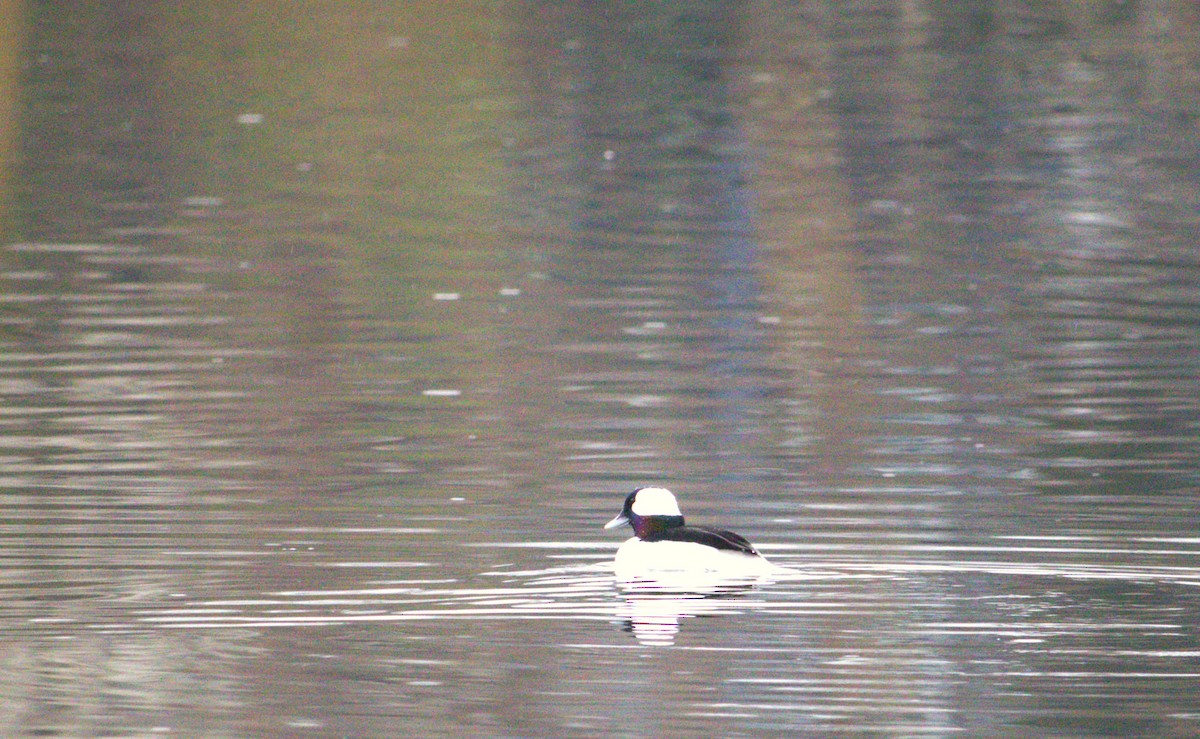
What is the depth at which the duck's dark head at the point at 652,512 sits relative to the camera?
1217 cm

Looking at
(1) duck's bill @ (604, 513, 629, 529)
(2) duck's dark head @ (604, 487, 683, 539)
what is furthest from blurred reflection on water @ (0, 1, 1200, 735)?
(2) duck's dark head @ (604, 487, 683, 539)

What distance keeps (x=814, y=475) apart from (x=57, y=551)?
434 centimetres

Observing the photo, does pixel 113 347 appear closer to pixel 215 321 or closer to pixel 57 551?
pixel 215 321

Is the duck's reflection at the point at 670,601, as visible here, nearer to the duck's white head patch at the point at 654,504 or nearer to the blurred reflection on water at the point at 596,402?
the blurred reflection on water at the point at 596,402

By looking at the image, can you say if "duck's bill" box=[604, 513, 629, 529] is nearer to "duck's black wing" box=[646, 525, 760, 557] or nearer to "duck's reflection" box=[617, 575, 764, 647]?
"duck's black wing" box=[646, 525, 760, 557]

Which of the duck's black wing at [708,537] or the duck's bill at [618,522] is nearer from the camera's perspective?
the duck's black wing at [708,537]

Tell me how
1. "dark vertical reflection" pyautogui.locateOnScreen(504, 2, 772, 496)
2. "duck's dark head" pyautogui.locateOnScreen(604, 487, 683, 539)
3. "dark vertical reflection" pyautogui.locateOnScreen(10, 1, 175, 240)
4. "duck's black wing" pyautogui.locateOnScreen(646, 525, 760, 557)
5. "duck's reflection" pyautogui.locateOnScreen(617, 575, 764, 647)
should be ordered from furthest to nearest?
"dark vertical reflection" pyautogui.locateOnScreen(10, 1, 175, 240) → "dark vertical reflection" pyautogui.locateOnScreen(504, 2, 772, 496) → "duck's dark head" pyautogui.locateOnScreen(604, 487, 683, 539) → "duck's black wing" pyautogui.locateOnScreen(646, 525, 760, 557) → "duck's reflection" pyautogui.locateOnScreen(617, 575, 764, 647)

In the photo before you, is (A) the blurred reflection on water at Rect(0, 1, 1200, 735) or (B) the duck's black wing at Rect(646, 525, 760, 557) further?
(B) the duck's black wing at Rect(646, 525, 760, 557)

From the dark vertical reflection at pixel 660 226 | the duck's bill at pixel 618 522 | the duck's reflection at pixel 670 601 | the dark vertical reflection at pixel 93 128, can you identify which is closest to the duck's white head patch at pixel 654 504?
the duck's bill at pixel 618 522

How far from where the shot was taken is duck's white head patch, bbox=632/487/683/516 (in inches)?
480

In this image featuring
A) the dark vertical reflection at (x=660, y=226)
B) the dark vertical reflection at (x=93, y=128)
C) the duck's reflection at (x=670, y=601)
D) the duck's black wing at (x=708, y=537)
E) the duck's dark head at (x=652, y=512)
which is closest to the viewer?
the duck's reflection at (x=670, y=601)

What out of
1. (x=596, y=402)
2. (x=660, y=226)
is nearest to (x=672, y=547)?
(x=596, y=402)

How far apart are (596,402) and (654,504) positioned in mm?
5458

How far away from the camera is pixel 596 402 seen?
57.8 feet
